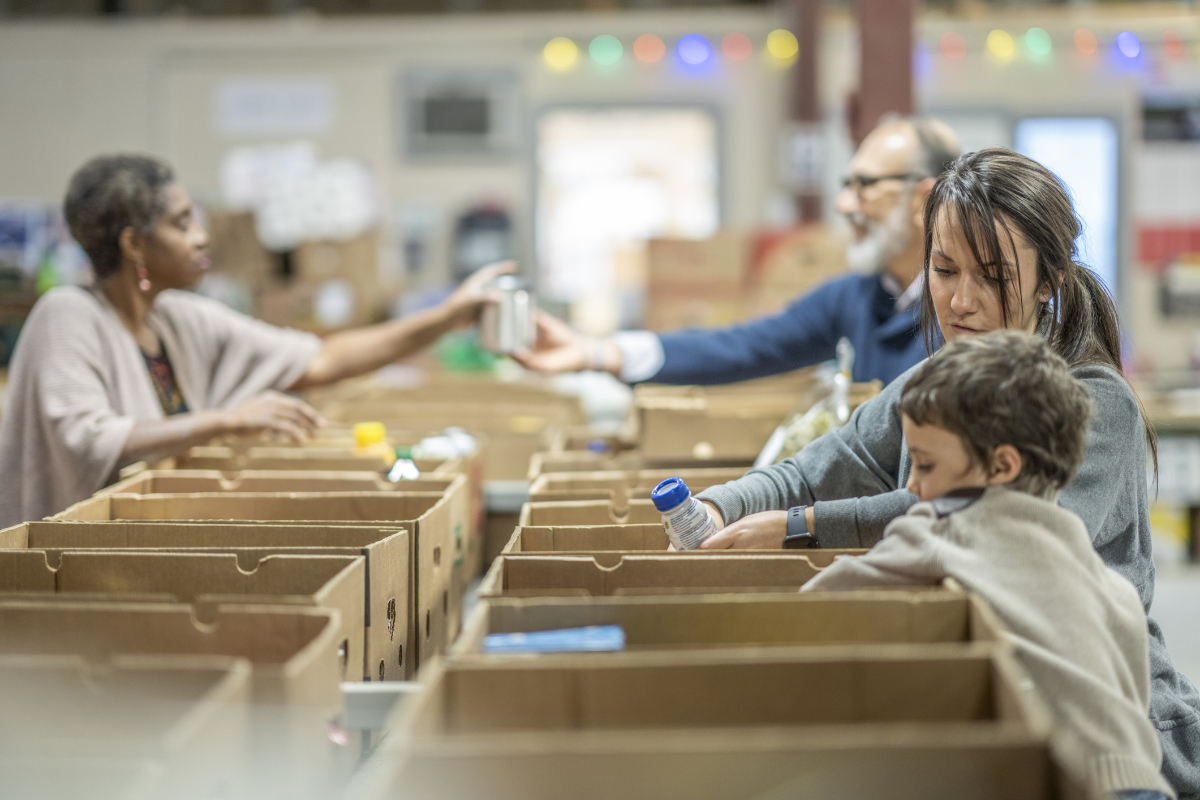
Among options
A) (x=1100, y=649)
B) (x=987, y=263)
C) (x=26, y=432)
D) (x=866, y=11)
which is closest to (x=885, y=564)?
(x=1100, y=649)

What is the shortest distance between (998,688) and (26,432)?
5.66 feet

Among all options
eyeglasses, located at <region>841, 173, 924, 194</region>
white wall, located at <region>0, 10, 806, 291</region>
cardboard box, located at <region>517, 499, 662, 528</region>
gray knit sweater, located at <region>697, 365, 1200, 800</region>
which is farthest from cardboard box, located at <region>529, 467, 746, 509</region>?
white wall, located at <region>0, 10, 806, 291</region>

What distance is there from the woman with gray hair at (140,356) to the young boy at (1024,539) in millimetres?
1239

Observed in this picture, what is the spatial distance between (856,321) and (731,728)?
1668 millimetres

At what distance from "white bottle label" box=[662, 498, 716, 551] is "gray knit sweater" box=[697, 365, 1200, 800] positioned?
68 millimetres

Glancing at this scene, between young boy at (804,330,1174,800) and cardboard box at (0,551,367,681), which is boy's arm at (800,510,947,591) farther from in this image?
cardboard box at (0,551,367,681)

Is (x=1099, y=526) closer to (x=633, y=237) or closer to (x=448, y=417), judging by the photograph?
(x=448, y=417)

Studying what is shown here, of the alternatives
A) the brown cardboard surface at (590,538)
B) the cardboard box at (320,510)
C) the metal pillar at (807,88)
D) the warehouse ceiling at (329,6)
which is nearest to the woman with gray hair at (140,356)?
the cardboard box at (320,510)

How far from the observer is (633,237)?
6.82 meters

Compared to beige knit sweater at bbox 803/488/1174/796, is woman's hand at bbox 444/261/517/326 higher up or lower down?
higher up

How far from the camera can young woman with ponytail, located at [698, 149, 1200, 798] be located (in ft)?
3.96

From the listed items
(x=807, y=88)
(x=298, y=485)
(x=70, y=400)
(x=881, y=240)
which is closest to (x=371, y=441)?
(x=298, y=485)

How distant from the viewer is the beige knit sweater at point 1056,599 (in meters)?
0.97

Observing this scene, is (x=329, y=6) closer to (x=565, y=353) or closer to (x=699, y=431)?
(x=565, y=353)
